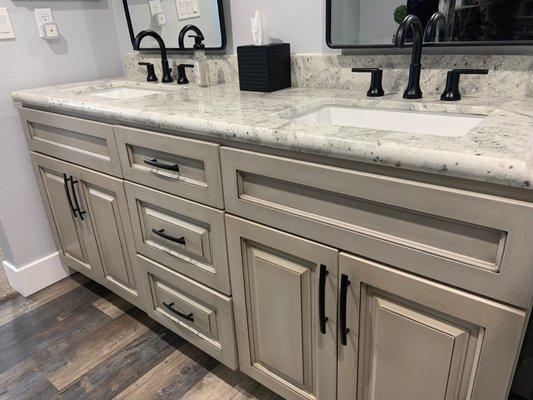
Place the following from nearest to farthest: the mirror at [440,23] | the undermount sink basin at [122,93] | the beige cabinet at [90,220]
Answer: the mirror at [440,23] < the beige cabinet at [90,220] < the undermount sink basin at [122,93]

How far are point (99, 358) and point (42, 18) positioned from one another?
1.38 metres

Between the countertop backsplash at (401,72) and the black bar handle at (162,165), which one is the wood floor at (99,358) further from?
the countertop backsplash at (401,72)

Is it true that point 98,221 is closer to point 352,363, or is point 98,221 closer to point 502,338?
point 352,363

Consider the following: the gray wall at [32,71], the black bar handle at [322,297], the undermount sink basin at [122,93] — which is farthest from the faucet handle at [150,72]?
the black bar handle at [322,297]

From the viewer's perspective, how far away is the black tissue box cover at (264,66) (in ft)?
4.34

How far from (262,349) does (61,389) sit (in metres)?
0.75

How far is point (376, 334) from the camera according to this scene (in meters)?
0.86

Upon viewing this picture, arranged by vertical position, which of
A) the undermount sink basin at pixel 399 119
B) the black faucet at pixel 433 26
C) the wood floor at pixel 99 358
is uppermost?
the black faucet at pixel 433 26

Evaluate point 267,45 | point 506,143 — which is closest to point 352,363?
point 506,143

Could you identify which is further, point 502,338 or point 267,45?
point 267,45

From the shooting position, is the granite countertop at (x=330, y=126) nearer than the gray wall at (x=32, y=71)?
Yes

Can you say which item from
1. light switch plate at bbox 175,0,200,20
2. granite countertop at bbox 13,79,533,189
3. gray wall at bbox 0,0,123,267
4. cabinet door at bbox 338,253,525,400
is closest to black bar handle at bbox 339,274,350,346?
cabinet door at bbox 338,253,525,400

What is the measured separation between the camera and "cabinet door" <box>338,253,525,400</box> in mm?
693

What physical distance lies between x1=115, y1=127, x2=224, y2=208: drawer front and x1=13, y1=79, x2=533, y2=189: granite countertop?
45 mm
